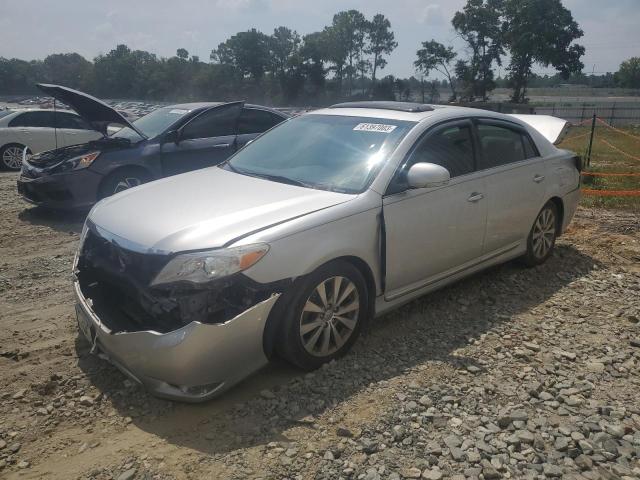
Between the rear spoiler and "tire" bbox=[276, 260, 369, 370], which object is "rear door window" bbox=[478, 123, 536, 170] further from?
"tire" bbox=[276, 260, 369, 370]

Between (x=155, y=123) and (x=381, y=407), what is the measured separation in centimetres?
601

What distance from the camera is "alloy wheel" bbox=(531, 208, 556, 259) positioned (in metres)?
5.20

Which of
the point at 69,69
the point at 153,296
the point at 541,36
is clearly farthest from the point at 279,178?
the point at 69,69

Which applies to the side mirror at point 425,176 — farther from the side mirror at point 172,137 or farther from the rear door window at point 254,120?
the rear door window at point 254,120

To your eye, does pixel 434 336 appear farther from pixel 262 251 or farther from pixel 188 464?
pixel 188 464

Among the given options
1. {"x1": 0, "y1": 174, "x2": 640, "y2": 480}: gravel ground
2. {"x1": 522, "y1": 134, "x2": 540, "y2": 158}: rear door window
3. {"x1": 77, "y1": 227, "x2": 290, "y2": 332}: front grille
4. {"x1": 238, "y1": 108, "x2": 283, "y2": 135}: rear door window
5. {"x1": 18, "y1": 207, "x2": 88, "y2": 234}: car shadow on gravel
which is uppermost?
{"x1": 238, "y1": 108, "x2": 283, "y2": 135}: rear door window

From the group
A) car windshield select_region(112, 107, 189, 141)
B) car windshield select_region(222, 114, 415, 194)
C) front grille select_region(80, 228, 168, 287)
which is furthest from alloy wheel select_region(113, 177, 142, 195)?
front grille select_region(80, 228, 168, 287)

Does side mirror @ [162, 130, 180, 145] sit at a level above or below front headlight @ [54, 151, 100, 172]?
above

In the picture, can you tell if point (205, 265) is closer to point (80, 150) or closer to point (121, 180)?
point (121, 180)

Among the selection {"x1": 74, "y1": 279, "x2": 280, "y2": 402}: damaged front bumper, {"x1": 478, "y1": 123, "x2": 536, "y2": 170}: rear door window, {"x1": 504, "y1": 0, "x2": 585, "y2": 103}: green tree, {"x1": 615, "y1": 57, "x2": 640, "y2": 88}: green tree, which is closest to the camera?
{"x1": 74, "y1": 279, "x2": 280, "y2": 402}: damaged front bumper

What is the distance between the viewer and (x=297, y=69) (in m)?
69.6

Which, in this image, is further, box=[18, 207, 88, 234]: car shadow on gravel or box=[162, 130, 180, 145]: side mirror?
box=[162, 130, 180, 145]: side mirror

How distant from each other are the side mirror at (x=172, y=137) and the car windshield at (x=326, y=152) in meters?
3.08

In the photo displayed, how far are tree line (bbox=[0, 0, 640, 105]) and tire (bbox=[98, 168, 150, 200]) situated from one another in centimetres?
5158
